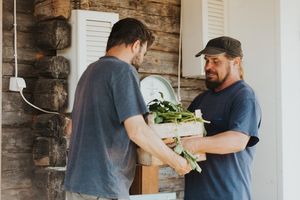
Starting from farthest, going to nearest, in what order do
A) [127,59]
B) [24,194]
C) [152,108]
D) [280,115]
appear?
[280,115] < [24,194] < [152,108] < [127,59]

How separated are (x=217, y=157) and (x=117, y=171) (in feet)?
2.55

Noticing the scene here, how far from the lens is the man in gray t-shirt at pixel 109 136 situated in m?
2.49

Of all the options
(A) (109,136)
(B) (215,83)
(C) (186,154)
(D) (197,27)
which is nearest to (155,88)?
(D) (197,27)

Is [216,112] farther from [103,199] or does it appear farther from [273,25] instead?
[273,25]

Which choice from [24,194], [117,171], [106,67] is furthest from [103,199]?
[24,194]

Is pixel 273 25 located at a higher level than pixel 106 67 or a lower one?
higher

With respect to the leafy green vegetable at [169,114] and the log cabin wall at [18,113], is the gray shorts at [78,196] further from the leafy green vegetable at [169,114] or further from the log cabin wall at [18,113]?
the log cabin wall at [18,113]

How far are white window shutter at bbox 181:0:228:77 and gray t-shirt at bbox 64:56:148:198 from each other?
5.39ft

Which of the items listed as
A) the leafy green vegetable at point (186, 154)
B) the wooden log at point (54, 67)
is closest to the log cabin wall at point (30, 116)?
the wooden log at point (54, 67)

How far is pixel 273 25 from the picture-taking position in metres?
4.21

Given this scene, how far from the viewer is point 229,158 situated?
10.2 ft

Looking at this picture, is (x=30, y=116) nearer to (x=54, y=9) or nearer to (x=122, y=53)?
(x=54, y=9)

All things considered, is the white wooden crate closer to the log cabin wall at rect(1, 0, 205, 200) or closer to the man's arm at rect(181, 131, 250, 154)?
the log cabin wall at rect(1, 0, 205, 200)

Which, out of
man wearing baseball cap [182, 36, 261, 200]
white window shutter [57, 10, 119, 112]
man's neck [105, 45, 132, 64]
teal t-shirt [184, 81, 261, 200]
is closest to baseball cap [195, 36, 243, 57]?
man wearing baseball cap [182, 36, 261, 200]
